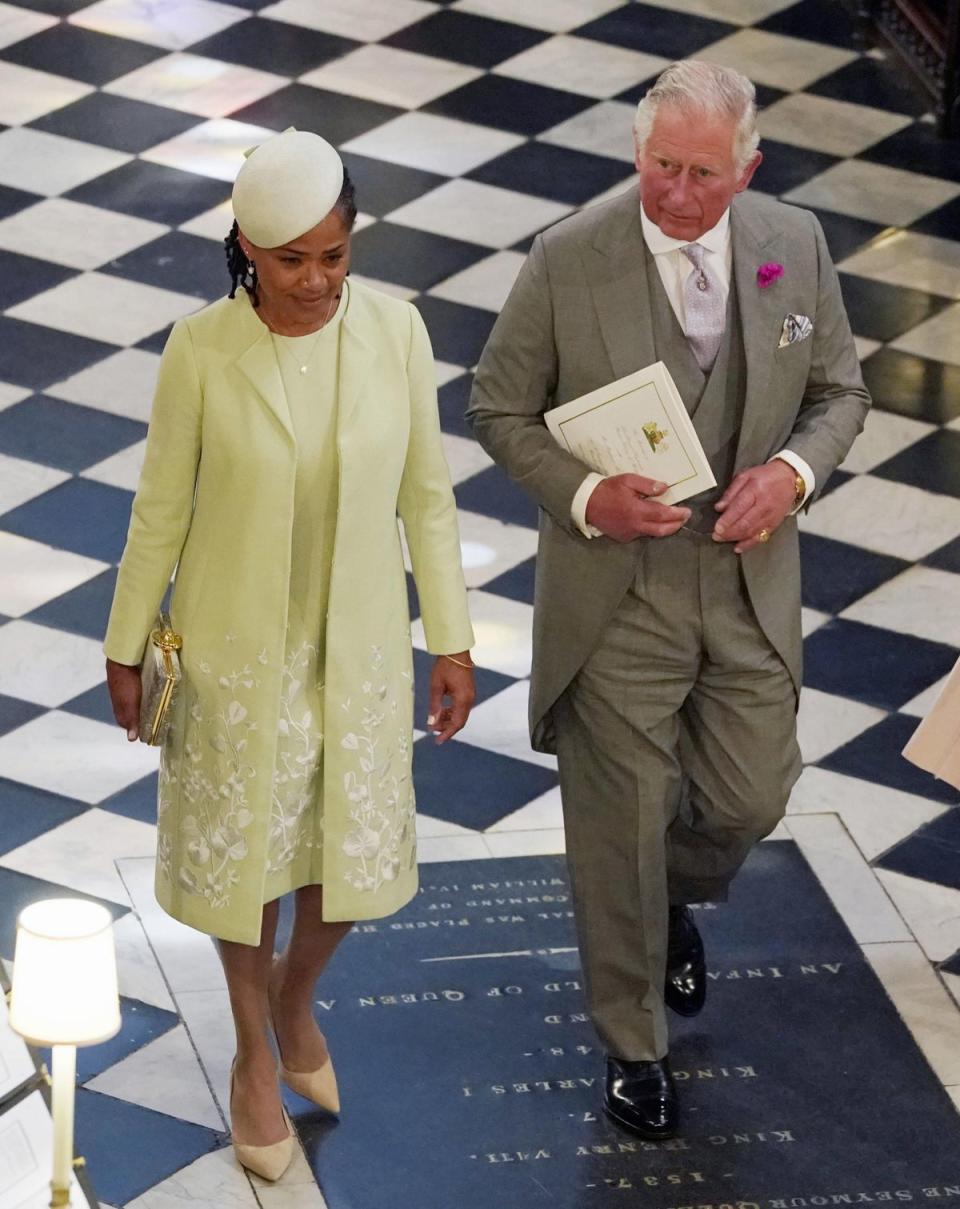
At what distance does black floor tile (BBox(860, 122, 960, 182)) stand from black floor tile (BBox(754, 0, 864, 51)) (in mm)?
852

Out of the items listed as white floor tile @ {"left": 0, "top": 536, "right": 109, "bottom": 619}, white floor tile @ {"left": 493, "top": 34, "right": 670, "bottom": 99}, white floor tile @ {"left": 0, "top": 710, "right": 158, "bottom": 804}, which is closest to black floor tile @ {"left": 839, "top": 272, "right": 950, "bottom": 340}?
white floor tile @ {"left": 493, "top": 34, "right": 670, "bottom": 99}

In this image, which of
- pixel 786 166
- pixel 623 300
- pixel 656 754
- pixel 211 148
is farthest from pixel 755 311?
pixel 211 148

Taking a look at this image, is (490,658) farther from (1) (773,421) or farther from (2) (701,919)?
(1) (773,421)

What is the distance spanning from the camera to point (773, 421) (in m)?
4.49

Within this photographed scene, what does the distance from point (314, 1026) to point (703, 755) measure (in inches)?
33.8

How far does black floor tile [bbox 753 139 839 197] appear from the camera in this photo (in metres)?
9.02

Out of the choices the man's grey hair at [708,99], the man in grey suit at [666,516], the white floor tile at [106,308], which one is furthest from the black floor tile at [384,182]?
the man's grey hair at [708,99]

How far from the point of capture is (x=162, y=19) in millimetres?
10109

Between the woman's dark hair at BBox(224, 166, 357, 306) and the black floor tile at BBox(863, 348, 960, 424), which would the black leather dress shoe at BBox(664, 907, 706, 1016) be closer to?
the woman's dark hair at BBox(224, 166, 357, 306)

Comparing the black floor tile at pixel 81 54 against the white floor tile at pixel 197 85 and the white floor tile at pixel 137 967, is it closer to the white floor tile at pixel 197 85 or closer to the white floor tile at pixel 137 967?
the white floor tile at pixel 197 85

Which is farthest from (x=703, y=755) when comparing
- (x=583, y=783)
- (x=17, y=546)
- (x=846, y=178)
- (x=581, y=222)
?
(x=846, y=178)

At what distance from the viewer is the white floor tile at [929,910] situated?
5.36m

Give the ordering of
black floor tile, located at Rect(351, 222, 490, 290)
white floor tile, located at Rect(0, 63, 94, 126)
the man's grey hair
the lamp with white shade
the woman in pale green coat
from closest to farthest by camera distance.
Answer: the lamp with white shade → the woman in pale green coat → the man's grey hair → black floor tile, located at Rect(351, 222, 490, 290) → white floor tile, located at Rect(0, 63, 94, 126)

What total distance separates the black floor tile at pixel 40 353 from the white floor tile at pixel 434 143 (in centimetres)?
170
